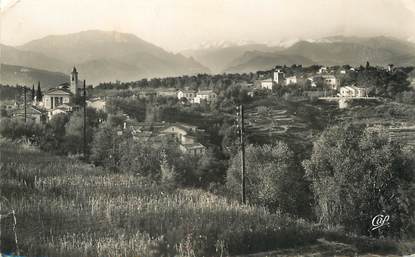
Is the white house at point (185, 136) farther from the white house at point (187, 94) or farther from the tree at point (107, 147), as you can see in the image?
the tree at point (107, 147)

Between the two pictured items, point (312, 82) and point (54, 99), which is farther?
point (54, 99)

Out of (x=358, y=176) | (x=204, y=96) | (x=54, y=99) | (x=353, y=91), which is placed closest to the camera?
(x=358, y=176)

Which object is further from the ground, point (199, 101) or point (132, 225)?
point (199, 101)

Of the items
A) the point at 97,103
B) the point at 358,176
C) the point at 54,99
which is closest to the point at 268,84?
the point at 358,176

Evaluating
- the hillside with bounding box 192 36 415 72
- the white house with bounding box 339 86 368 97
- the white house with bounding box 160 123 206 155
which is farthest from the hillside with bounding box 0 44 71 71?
the white house with bounding box 339 86 368 97

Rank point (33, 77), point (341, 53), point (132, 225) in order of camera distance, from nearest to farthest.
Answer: point (132, 225), point (341, 53), point (33, 77)

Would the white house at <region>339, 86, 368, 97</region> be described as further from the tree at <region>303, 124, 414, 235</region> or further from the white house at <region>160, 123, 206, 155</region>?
the white house at <region>160, 123, 206, 155</region>

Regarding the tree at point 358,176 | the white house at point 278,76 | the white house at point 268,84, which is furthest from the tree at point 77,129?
the tree at point 358,176

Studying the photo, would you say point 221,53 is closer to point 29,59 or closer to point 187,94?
point 29,59
